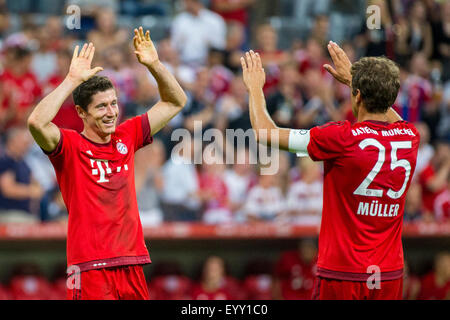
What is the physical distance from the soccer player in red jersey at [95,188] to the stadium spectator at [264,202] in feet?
17.6

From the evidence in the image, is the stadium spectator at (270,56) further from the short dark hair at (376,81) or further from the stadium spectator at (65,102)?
the short dark hair at (376,81)

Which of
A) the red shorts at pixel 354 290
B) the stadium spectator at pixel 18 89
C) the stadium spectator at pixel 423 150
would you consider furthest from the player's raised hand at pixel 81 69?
the stadium spectator at pixel 423 150

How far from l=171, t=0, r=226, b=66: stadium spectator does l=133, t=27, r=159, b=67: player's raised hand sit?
23.1 ft

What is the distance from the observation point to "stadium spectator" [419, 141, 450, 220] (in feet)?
35.5

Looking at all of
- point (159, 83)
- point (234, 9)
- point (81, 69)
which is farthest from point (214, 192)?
point (81, 69)

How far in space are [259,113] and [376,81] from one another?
73 cm

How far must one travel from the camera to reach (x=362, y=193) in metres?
4.43

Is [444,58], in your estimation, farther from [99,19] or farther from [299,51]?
[99,19]

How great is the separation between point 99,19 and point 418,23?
5592mm

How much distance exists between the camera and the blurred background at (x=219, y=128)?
973 centimetres

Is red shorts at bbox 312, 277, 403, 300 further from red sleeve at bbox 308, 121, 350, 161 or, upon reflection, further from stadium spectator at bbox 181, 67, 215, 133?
stadium spectator at bbox 181, 67, 215, 133

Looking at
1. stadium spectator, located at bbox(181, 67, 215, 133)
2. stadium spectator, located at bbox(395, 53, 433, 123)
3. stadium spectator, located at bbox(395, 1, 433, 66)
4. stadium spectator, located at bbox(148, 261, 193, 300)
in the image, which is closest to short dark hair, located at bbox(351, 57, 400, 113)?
stadium spectator, located at bbox(148, 261, 193, 300)

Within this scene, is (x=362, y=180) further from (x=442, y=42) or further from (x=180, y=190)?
(x=442, y=42)
